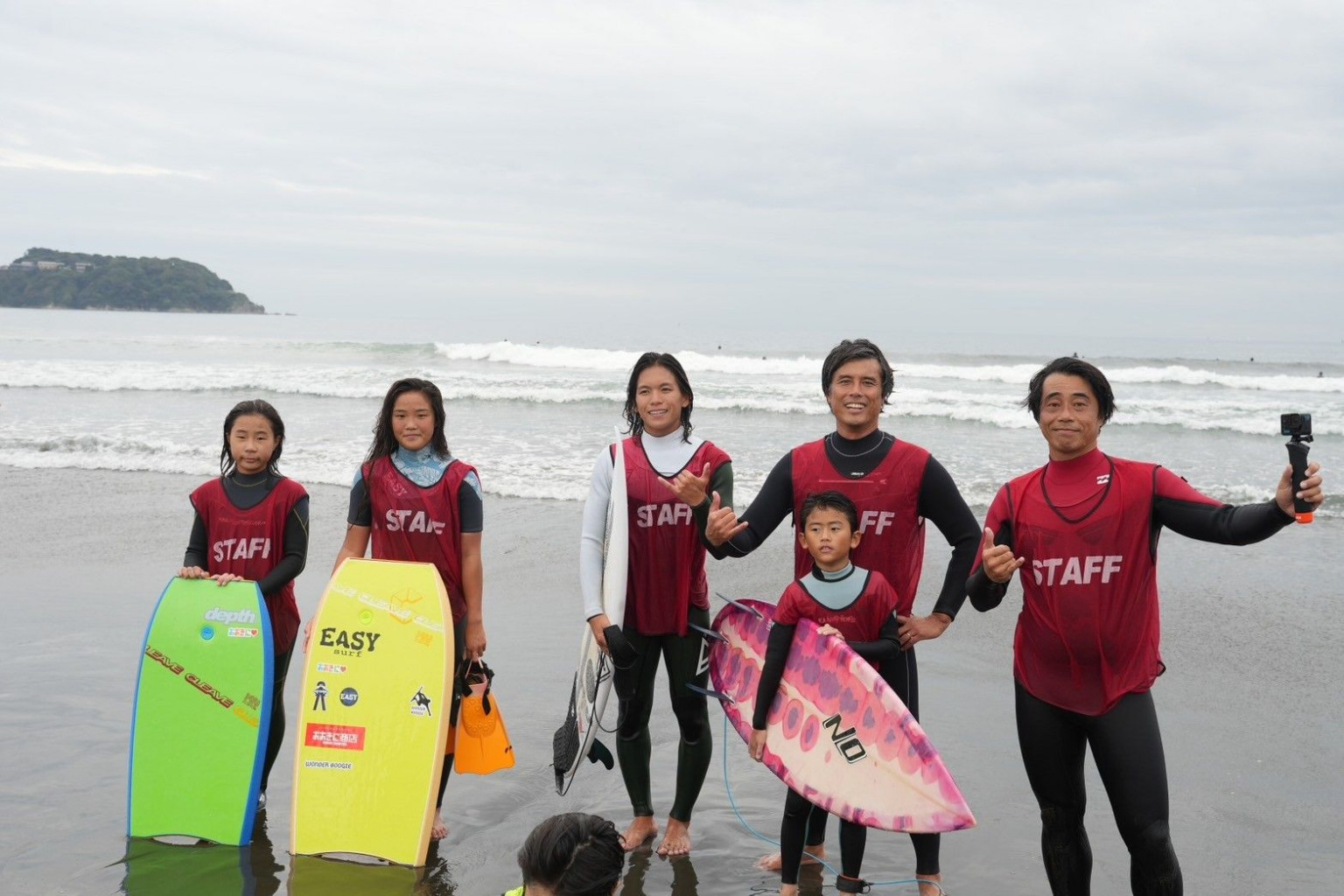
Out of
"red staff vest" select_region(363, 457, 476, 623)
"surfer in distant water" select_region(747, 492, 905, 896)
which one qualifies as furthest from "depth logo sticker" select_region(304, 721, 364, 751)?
"surfer in distant water" select_region(747, 492, 905, 896)

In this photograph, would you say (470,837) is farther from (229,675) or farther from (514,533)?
(514,533)

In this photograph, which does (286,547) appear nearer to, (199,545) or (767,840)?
(199,545)

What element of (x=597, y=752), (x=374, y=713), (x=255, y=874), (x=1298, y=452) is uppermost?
(x=1298, y=452)

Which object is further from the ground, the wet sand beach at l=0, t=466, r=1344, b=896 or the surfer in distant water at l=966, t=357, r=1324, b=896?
the surfer in distant water at l=966, t=357, r=1324, b=896

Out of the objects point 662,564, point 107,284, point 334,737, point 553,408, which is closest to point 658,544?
point 662,564

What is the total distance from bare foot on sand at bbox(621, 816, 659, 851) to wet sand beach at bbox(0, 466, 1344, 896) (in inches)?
3.0

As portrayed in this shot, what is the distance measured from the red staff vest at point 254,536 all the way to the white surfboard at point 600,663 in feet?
3.97

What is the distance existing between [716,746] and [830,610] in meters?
2.02

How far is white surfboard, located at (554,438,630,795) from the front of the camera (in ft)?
12.2

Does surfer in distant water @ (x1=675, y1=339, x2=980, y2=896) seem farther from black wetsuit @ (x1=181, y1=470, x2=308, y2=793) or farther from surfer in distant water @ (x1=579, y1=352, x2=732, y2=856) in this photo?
black wetsuit @ (x1=181, y1=470, x2=308, y2=793)

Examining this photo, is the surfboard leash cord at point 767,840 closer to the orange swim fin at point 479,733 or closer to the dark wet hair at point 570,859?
the orange swim fin at point 479,733

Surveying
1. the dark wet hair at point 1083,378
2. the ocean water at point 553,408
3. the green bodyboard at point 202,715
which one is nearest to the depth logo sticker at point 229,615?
the green bodyboard at point 202,715

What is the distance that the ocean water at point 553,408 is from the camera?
1310cm

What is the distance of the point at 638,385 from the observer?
12.6ft
